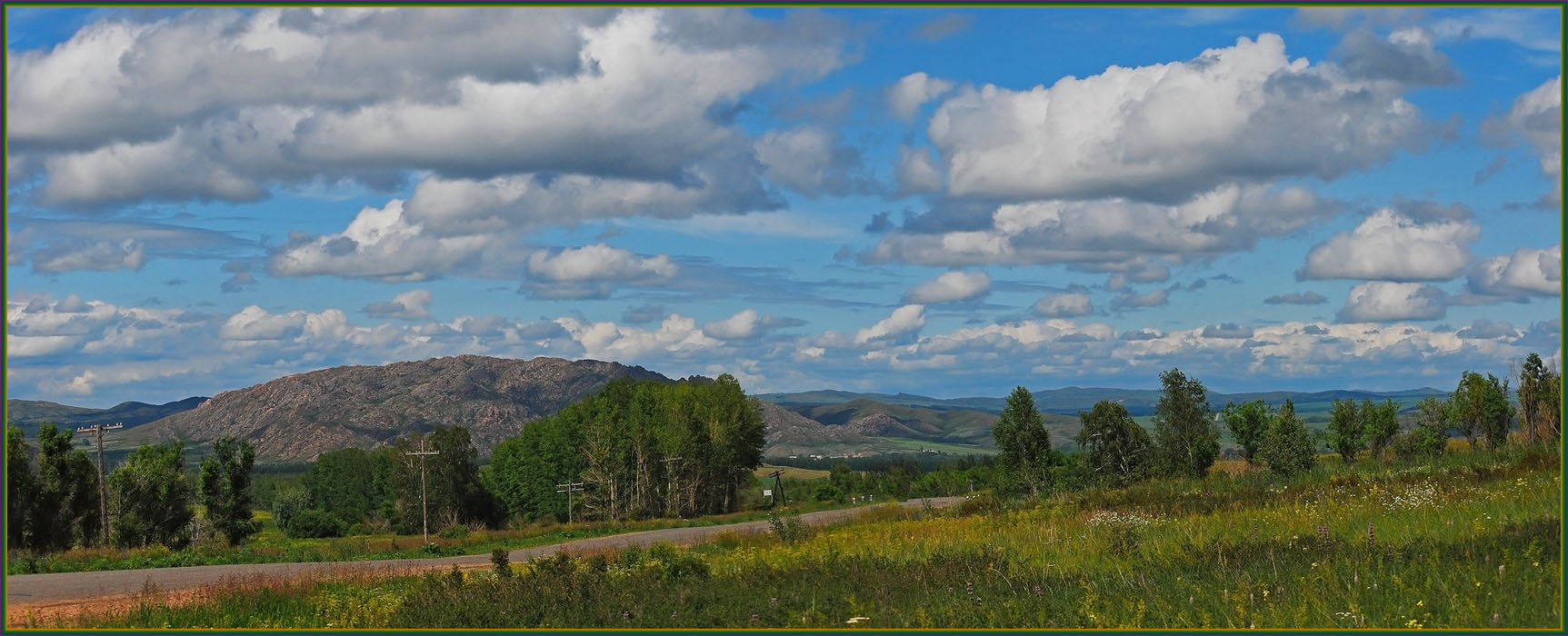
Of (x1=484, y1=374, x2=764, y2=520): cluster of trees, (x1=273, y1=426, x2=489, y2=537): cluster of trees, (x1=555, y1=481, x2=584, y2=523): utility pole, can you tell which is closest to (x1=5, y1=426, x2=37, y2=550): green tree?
(x1=273, y1=426, x2=489, y2=537): cluster of trees

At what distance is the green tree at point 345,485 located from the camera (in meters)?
162

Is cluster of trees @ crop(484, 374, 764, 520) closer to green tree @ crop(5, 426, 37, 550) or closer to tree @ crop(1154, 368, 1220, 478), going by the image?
green tree @ crop(5, 426, 37, 550)

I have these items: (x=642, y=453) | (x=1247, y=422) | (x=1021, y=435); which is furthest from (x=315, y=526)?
(x=1021, y=435)

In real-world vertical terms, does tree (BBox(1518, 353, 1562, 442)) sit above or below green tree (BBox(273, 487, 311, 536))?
above

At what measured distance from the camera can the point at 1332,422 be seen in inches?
2282

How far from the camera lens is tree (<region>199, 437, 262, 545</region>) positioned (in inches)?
3460

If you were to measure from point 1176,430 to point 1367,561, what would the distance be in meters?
33.5

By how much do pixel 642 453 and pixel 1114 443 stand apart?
212 feet

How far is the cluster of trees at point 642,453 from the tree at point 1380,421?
5640 centimetres

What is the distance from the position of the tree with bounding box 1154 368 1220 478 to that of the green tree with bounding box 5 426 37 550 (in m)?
58.4

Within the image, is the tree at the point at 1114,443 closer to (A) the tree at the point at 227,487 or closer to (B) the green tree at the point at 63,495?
(B) the green tree at the point at 63,495

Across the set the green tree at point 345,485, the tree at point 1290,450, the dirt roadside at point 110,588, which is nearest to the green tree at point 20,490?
the dirt roadside at point 110,588

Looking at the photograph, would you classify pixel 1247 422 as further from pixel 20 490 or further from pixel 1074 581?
pixel 20 490

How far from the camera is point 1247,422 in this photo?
187 ft
